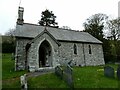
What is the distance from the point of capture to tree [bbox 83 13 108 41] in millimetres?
50759

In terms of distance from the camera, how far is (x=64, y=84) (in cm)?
1366

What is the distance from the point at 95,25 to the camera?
52406 millimetres

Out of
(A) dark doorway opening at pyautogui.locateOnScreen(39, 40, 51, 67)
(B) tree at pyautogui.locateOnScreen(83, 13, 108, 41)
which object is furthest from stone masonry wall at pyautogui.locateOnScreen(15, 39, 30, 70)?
(B) tree at pyautogui.locateOnScreen(83, 13, 108, 41)

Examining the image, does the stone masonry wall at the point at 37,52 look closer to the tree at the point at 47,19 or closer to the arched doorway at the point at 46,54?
the arched doorway at the point at 46,54

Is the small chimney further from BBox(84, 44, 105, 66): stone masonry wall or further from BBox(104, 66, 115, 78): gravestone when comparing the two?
BBox(104, 66, 115, 78): gravestone

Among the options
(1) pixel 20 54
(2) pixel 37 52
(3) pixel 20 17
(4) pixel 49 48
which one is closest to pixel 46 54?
(4) pixel 49 48

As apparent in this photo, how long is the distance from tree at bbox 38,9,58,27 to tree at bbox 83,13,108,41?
11.9 meters

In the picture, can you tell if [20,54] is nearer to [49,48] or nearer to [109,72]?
[49,48]

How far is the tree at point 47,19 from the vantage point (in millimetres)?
61213

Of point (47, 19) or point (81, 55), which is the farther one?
point (47, 19)

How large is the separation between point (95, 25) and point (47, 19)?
56.4ft

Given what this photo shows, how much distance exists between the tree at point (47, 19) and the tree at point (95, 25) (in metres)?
11.9

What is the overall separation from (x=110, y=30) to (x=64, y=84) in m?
39.2

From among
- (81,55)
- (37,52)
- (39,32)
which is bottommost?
(81,55)
